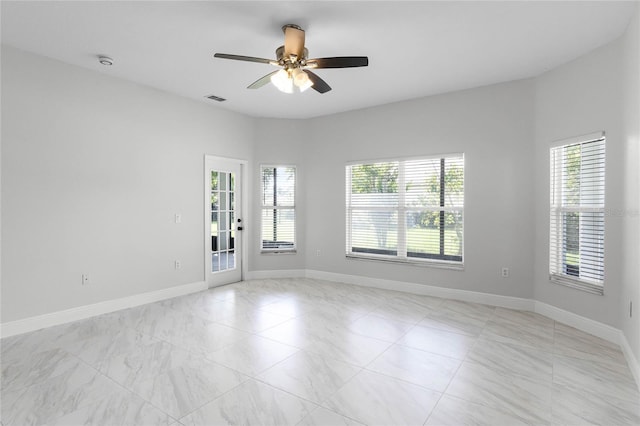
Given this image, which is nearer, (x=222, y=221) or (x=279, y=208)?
(x=222, y=221)

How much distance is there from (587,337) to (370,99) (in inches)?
156

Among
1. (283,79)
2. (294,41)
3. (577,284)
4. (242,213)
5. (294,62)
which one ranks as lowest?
(577,284)

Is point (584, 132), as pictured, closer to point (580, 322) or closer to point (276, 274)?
point (580, 322)

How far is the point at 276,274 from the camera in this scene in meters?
6.20

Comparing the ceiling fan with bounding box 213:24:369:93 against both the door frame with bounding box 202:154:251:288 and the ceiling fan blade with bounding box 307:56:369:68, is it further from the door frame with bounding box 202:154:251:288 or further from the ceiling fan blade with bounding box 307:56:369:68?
the door frame with bounding box 202:154:251:288

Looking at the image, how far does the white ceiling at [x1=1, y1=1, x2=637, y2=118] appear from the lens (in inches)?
109

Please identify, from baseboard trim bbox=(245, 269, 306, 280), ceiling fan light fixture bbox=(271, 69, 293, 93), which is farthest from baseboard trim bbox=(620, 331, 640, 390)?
baseboard trim bbox=(245, 269, 306, 280)

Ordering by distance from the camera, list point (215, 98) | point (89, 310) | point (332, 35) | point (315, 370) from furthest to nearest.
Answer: point (215, 98), point (89, 310), point (332, 35), point (315, 370)

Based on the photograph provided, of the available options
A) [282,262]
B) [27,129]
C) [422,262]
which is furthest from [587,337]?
[27,129]

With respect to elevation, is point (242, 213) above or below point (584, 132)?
below

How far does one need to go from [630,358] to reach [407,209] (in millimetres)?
2993

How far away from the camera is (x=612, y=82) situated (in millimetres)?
3328

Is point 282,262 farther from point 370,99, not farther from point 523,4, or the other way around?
point 523,4

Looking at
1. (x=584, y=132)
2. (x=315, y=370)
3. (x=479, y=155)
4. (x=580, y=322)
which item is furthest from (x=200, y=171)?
(x=580, y=322)
